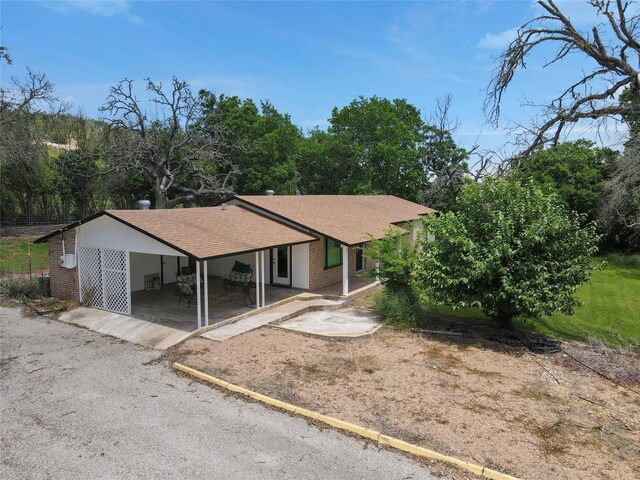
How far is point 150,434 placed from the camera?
620 centimetres

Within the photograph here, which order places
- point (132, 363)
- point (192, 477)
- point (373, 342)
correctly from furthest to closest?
point (373, 342) → point (132, 363) → point (192, 477)

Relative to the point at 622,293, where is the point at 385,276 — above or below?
above

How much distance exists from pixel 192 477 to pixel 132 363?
458 cm

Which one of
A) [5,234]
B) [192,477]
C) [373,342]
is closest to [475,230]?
[373,342]

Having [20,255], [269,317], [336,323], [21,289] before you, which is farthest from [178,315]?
[20,255]

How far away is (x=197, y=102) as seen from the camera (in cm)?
2884

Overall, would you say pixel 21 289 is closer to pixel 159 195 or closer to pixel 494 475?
pixel 159 195

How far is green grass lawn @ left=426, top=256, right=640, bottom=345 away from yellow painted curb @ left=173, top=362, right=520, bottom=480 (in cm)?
764

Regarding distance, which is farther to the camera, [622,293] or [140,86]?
[140,86]

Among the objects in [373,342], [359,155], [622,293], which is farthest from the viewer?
[359,155]

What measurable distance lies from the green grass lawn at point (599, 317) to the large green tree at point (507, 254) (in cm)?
131

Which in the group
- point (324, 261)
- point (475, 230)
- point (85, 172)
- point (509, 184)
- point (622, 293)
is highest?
point (85, 172)

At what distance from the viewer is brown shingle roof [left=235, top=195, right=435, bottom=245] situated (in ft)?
52.0

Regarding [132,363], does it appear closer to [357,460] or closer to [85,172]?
[357,460]
